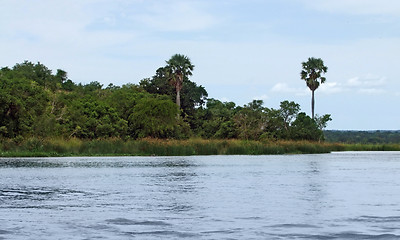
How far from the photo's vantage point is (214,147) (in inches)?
2285

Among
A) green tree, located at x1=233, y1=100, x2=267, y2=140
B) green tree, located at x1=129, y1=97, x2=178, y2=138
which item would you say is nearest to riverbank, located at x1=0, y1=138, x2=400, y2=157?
green tree, located at x1=129, y1=97, x2=178, y2=138

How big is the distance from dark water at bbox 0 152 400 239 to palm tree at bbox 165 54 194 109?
6565cm

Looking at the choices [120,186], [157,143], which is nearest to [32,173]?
[120,186]

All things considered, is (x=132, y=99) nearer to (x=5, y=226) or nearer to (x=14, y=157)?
(x=14, y=157)

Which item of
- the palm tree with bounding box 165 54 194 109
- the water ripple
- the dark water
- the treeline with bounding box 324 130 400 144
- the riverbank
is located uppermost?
the palm tree with bounding box 165 54 194 109

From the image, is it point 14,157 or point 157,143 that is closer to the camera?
point 14,157

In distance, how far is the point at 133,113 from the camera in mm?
77250

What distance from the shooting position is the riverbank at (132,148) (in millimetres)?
51688

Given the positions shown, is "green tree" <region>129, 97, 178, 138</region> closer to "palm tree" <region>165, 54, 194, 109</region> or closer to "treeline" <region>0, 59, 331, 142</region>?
"treeline" <region>0, 59, 331, 142</region>

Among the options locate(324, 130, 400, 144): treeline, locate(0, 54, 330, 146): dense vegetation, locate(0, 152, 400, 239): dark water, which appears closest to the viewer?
locate(0, 152, 400, 239): dark water

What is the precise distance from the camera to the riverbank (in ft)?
170

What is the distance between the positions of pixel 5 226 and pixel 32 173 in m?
18.3

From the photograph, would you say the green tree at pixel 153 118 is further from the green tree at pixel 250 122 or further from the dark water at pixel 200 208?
the dark water at pixel 200 208

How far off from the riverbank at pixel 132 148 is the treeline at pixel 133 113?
15.4 ft
